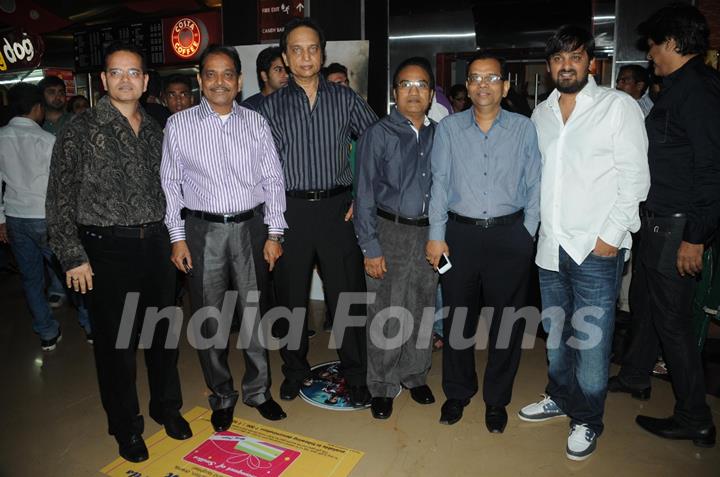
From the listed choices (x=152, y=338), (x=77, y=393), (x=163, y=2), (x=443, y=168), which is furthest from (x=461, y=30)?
(x=163, y=2)

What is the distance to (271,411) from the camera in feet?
9.82

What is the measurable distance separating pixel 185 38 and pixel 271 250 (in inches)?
207

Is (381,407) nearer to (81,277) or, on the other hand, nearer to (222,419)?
(222,419)

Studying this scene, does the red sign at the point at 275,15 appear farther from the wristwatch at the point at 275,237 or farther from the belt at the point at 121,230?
the belt at the point at 121,230

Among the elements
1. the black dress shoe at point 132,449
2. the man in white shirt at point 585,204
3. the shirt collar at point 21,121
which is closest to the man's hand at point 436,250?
the man in white shirt at point 585,204

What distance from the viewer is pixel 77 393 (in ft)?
11.0

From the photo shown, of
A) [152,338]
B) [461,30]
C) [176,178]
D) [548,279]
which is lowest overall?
[152,338]

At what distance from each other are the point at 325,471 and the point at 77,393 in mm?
1805

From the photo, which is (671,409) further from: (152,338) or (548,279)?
(152,338)

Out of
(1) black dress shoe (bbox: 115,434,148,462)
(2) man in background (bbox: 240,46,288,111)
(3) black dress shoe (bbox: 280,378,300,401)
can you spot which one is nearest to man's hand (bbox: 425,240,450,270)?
(3) black dress shoe (bbox: 280,378,300,401)

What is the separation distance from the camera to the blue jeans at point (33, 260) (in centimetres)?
392

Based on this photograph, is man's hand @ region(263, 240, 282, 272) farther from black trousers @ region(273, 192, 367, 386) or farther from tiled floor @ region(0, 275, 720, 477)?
tiled floor @ region(0, 275, 720, 477)

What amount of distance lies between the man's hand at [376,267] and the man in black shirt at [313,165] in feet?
0.62

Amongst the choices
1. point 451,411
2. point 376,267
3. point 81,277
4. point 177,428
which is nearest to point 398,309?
point 376,267
